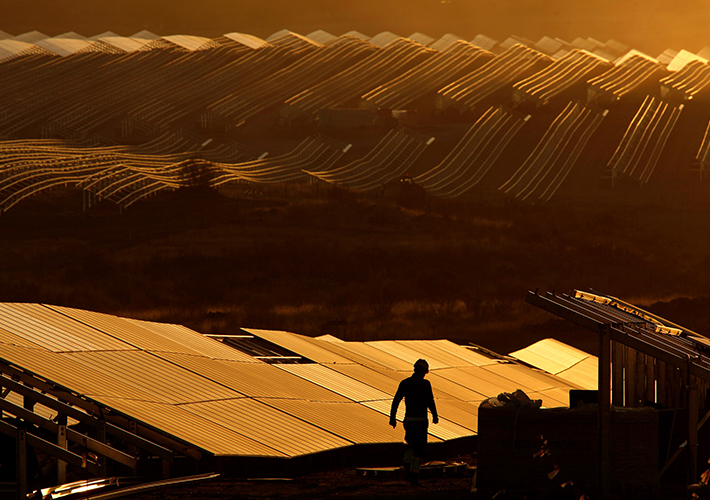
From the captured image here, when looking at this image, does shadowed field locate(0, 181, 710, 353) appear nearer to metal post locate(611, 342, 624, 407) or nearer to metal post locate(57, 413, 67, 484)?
metal post locate(611, 342, 624, 407)

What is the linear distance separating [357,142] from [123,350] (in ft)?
224

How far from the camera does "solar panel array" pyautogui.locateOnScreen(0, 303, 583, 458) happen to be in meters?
12.4

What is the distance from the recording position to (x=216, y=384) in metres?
15.1

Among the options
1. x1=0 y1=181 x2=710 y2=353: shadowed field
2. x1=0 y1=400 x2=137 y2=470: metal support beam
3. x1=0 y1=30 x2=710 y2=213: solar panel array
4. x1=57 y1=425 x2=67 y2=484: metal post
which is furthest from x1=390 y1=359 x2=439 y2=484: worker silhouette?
x1=0 y1=30 x2=710 y2=213: solar panel array

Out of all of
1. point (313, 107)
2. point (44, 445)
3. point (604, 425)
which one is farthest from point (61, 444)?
point (313, 107)

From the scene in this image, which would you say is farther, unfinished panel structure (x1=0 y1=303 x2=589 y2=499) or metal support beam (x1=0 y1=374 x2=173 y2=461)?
unfinished panel structure (x1=0 y1=303 x2=589 y2=499)

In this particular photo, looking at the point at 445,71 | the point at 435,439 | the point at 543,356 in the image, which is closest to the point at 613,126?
the point at 445,71

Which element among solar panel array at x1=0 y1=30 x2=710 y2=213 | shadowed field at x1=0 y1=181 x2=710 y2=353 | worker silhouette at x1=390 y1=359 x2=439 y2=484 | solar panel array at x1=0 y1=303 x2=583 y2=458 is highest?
solar panel array at x1=0 y1=30 x2=710 y2=213

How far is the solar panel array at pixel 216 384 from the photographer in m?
12.4

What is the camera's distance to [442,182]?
233ft

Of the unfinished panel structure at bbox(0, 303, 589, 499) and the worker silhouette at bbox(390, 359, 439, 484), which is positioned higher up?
the worker silhouette at bbox(390, 359, 439, 484)

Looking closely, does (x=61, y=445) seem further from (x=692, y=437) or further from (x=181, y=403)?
(x=692, y=437)

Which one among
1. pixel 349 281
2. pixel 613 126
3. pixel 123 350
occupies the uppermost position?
pixel 613 126

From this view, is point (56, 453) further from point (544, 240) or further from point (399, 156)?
point (399, 156)
